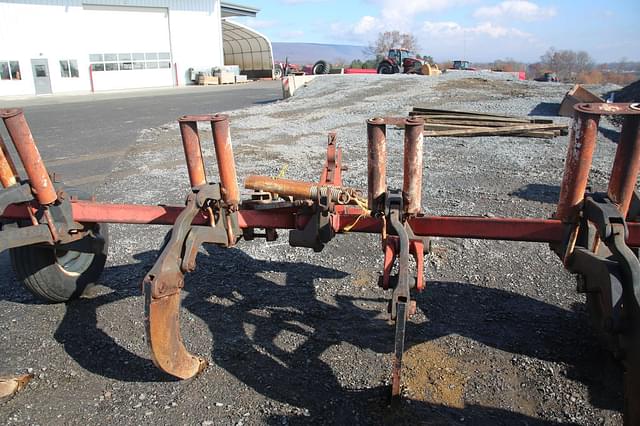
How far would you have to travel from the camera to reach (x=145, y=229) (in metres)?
5.04

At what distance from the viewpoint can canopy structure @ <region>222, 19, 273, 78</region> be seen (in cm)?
3872

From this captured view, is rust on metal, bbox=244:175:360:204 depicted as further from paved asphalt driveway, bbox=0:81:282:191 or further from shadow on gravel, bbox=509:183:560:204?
paved asphalt driveway, bbox=0:81:282:191

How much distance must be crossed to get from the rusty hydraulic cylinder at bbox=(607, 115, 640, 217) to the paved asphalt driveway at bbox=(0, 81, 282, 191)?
6.56 metres

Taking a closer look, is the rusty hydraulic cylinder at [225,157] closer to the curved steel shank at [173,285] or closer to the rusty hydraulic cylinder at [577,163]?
the curved steel shank at [173,285]

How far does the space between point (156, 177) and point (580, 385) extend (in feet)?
20.7

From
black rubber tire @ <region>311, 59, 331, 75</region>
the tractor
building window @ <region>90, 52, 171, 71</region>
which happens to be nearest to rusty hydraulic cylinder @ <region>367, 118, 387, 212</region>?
the tractor

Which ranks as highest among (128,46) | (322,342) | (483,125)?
(128,46)

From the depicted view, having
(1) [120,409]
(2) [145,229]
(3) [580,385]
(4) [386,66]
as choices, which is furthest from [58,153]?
(4) [386,66]

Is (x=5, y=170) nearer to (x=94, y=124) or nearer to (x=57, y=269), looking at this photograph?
(x=57, y=269)

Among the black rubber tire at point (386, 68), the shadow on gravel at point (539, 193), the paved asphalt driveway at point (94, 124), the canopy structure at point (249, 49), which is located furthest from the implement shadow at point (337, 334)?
the canopy structure at point (249, 49)

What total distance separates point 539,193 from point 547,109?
7.76 m

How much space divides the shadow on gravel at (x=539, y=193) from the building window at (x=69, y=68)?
28.0m

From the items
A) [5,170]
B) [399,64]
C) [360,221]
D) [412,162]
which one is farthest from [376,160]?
[399,64]

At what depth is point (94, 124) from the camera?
14219 millimetres
